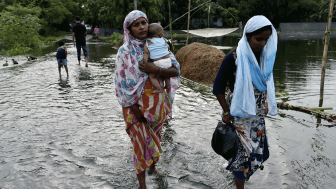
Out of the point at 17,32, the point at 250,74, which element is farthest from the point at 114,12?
the point at 250,74

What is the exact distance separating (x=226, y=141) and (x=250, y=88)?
533mm

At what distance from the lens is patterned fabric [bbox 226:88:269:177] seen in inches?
104

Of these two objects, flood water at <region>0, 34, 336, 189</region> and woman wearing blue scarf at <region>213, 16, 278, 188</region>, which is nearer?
woman wearing blue scarf at <region>213, 16, 278, 188</region>

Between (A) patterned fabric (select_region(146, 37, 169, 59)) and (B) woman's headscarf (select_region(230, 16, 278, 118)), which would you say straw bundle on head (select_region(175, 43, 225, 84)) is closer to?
(A) patterned fabric (select_region(146, 37, 169, 59))

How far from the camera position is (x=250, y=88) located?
2490 mm

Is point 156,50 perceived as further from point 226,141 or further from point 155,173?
point 155,173

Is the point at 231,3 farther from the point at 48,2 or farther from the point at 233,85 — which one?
the point at 233,85

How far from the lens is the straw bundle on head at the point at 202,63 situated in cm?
895

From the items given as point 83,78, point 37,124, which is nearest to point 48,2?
point 83,78

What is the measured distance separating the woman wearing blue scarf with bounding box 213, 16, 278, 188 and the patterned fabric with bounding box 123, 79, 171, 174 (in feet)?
2.11

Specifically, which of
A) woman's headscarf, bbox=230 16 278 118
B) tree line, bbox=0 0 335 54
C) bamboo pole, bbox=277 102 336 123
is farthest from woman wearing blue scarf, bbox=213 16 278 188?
tree line, bbox=0 0 335 54

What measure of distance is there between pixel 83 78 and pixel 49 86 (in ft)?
4.30

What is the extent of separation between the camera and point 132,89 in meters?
2.85

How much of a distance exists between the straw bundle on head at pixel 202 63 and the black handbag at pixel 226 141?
20.0 ft
